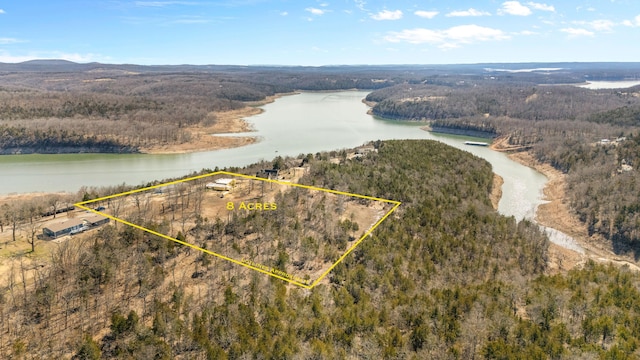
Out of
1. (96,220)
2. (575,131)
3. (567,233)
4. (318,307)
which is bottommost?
(567,233)

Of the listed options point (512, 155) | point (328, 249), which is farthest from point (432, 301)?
point (512, 155)

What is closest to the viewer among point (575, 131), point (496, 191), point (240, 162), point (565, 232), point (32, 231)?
point (32, 231)

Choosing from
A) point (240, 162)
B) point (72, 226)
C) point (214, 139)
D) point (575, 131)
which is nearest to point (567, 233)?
point (72, 226)

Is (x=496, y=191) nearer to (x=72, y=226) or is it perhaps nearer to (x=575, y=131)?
(x=72, y=226)

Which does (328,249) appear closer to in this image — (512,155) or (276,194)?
(276,194)

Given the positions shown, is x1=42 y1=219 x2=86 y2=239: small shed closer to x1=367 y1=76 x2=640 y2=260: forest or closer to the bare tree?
the bare tree

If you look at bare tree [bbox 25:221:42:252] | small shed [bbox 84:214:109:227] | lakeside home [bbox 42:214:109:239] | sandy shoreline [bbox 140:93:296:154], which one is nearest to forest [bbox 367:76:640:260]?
small shed [bbox 84:214:109:227]

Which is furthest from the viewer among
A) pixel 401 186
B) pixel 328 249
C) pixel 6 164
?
pixel 6 164
